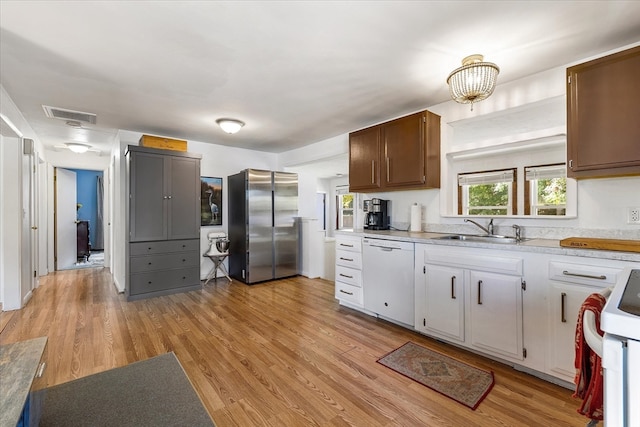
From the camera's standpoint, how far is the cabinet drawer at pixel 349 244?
3.27 m

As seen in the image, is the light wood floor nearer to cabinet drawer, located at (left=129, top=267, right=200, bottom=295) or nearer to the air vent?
cabinet drawer, located at (left=129, top=267, right=200, bottom=295)

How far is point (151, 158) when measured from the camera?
390 cm

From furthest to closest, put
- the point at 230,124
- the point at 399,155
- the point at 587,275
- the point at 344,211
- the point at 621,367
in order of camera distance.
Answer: the point at 344,211 → the point at 230,124 → the point at 399,155 → the point at 587,275 → the point at 621,367

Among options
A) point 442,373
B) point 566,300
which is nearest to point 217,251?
point 442,373

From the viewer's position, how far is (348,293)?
3.38 meters

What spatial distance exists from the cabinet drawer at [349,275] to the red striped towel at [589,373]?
7.80 ft

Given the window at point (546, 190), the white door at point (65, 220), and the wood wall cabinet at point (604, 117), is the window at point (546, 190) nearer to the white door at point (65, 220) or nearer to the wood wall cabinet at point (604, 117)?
the wood wall cabinet at point (604, 117)

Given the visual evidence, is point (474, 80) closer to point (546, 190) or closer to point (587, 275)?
point (546, 190)

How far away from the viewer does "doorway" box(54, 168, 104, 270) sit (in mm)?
5754

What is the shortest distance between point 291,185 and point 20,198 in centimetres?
357

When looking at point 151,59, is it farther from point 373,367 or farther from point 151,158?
point 373,367

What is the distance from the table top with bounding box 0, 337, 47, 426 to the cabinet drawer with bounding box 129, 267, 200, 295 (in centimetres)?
232

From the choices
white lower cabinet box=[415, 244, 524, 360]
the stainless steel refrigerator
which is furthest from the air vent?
white lower cabinet box=[415, 244, 524, 360]

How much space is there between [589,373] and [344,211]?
6887mm
